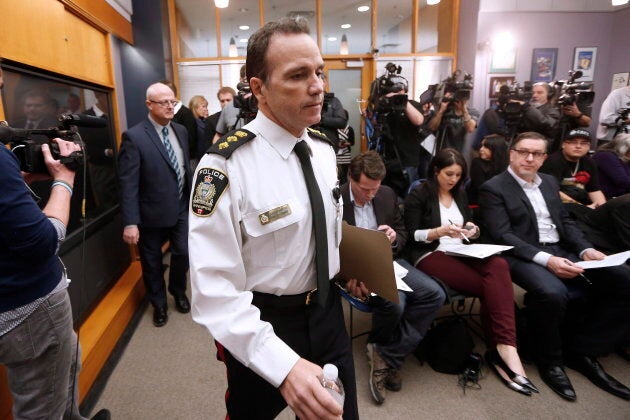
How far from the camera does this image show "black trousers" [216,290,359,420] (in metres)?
1.00

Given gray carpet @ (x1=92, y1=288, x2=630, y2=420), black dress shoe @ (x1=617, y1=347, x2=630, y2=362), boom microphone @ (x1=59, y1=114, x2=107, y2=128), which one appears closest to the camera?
boom microphone @ (x1=59, y1=114, x2=107, y2=128)

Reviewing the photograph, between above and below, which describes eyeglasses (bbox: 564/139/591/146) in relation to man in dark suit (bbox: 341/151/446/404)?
above

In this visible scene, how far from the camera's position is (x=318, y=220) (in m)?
0.93

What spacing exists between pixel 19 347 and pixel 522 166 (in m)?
2.59

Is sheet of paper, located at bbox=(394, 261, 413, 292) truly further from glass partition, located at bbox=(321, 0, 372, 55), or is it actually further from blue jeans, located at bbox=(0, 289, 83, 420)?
glass partition, located at bbox=(321, 0, 372, 55)

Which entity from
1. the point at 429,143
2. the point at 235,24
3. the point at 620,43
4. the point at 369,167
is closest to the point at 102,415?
the point at 369,167

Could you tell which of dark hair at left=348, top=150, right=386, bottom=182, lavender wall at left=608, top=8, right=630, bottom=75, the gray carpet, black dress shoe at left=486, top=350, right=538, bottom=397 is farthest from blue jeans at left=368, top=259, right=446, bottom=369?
lavender wall at left=608, top=8, right=630, bottom=75

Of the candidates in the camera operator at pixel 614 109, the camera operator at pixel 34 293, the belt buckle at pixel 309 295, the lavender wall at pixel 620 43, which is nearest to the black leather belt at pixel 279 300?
the belt buckle at pixel 309 295

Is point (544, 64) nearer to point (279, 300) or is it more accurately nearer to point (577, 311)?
point (577, 311)

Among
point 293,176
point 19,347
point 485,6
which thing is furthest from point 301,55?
point 485,6

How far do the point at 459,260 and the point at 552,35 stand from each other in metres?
5.39

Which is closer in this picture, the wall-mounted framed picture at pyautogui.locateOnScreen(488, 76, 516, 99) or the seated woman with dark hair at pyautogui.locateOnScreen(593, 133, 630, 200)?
Answer: the seated woman with dark hair at pyautogui.locateOnScreen(593, 133, 630, 200)

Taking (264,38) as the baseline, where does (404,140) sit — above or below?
below

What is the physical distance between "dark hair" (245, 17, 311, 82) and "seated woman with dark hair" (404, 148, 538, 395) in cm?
168
